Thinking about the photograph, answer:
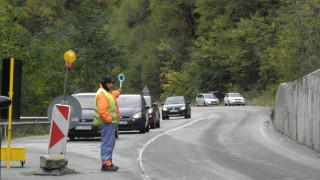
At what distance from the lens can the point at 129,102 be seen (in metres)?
29.2

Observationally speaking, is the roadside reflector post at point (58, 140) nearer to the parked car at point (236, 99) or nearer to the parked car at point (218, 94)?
the parked car at point (236, 99)

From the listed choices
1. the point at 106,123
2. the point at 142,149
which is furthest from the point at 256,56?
the point at 106,123

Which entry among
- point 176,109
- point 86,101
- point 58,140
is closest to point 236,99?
point 176,109

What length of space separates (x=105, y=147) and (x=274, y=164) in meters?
3.80

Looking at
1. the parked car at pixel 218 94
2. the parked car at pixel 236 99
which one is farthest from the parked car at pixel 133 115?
the parked car at pixel 218 94

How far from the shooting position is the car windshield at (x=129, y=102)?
2891 cm

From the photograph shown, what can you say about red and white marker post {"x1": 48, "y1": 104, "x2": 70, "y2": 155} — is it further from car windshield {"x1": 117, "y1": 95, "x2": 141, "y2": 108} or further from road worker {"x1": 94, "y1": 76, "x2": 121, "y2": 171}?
car windshield {"x1": 117, "y1": 95, "x2": 141, "y2": 108}

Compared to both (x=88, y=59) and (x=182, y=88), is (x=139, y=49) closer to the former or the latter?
(x=182, y=88)

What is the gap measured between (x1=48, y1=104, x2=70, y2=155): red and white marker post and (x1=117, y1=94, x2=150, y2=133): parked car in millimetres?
14608

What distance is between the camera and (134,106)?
2881cm

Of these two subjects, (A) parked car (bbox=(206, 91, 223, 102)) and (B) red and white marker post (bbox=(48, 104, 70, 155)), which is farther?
(A) parked car (bbox=(206, 91, 223, 102))

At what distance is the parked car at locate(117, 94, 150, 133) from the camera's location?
92.1 feet

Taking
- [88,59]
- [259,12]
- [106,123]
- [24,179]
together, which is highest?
[259,12]

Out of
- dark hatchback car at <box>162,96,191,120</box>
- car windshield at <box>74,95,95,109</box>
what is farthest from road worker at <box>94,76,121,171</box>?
dark hatchback car at <box>162,96,191,120</box>
